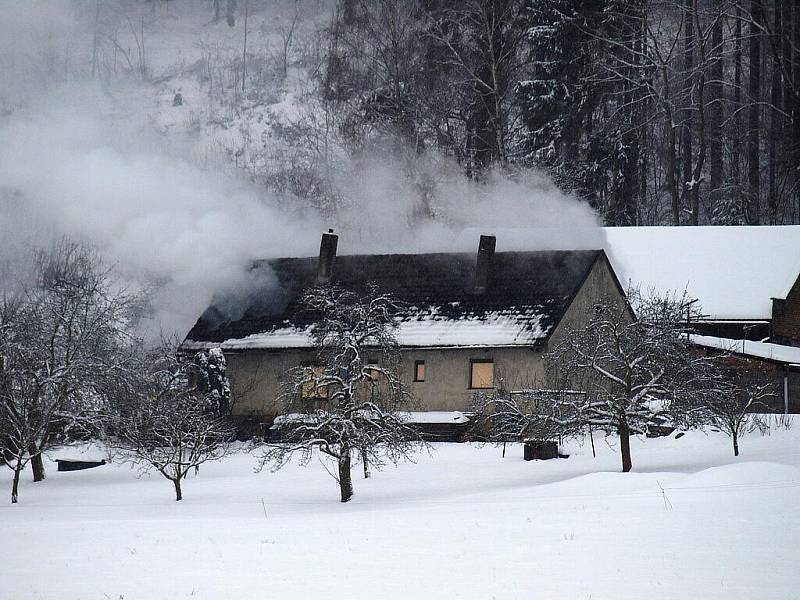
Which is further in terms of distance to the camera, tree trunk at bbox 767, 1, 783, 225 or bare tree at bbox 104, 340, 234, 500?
tree trunk at bbox 767, 1, 783, 225

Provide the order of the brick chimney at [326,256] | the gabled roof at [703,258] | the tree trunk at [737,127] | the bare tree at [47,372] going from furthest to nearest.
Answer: the tree trunk at [737,127] → the gabled roof at [703,258] → the brick chimney at [326,256] → the bare tree at [47,372]

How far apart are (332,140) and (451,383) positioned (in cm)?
2733

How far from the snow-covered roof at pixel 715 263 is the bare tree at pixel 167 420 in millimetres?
17138

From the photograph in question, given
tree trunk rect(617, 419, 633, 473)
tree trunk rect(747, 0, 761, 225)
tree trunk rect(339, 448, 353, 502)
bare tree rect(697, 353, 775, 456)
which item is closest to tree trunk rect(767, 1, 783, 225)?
tree trunk rect(747, 0, 761, 225)

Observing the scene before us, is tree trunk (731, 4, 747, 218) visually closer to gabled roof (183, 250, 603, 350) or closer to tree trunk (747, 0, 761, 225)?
tree trunk (747, 0, 761, 225)

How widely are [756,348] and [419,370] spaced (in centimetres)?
1106

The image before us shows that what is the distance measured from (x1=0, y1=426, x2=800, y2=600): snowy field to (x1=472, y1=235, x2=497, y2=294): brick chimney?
39.0 ft

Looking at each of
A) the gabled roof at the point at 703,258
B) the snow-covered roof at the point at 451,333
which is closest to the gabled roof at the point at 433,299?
the snow-covered roof at the point at 451,333

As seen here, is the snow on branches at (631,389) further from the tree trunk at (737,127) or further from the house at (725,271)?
the tree trunk at (737,127)

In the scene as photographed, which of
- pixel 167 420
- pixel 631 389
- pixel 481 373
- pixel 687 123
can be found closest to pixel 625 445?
pixel 631 389

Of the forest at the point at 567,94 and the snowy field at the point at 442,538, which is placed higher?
the forest at the point at 567,94

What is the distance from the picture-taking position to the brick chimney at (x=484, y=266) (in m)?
37.4

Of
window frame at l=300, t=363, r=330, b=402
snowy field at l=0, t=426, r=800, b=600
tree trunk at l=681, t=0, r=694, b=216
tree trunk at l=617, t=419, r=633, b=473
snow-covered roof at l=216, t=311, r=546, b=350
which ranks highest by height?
tree trunk at l=681, t=0, r=694, b=216

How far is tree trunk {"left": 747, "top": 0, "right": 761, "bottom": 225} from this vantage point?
5239 centimetres
